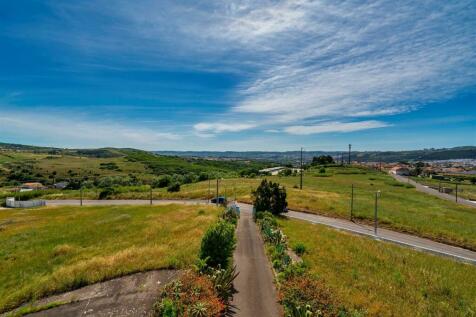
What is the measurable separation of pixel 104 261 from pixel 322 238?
78.5 feet

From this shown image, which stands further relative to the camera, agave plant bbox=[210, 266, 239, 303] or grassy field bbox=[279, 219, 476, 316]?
grassy field bbox=[279, 219, 476, 316]

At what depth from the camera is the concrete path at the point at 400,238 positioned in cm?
3353

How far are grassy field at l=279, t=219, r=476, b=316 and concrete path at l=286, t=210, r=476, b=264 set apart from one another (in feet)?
9.15

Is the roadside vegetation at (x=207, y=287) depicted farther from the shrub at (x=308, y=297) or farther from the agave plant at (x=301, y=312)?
the agave plant at (x=301, y=312)

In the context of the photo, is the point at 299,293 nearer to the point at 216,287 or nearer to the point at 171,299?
the point at 216,287

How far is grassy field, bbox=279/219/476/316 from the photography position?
757 inches

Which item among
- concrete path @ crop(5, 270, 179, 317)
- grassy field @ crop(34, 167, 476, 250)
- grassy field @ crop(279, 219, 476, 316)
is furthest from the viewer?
grassy field @ crop(34, 167, 476, 250)

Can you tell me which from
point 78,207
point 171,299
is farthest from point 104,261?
point 78,207

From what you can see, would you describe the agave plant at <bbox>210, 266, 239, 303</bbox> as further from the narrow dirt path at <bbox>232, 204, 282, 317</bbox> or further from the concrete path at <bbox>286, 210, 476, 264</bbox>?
the concrete path at <bbox>286, 210, 476, 264</bbox>

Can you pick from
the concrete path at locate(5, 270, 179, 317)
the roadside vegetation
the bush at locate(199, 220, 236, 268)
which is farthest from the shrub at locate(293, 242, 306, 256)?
the concrete path at locate(5, 270, 179, 317)

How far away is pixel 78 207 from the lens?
69.1m

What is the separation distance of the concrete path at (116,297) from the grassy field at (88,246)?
107 centimetres

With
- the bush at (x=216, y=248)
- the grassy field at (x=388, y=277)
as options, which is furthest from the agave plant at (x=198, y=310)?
the grassy field at (x=388, y=277)

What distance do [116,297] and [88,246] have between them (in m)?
17.2
